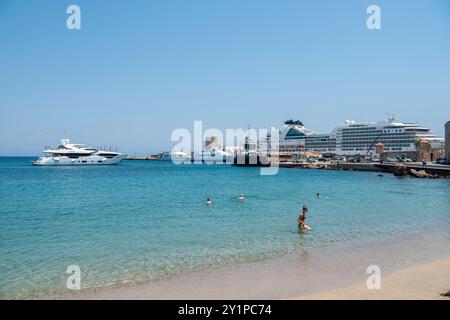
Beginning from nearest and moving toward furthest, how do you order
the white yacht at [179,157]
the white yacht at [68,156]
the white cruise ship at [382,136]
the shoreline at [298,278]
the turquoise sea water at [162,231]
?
the shoreline at [298,278], the turquoise sea water at [162,231], the white yacht at [68,156], the white cruise ship at [382,136], the white yacht at [179,157]

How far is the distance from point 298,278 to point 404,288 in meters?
2.24

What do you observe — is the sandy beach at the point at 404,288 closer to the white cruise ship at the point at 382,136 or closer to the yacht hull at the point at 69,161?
the yacht hull at the point at 69,161

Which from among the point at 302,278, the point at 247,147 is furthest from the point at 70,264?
the point at 247,147

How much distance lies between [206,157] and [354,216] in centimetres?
11597

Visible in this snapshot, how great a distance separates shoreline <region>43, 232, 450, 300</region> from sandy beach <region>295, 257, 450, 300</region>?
2cm

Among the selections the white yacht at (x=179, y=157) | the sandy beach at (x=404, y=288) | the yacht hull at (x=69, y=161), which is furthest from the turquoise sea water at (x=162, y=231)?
the white yacht at (x=179, y=157)

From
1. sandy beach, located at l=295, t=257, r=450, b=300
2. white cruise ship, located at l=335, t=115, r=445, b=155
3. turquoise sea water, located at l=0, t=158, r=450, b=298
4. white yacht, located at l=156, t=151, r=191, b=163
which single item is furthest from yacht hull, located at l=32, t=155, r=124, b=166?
sandy beach, located at l=295, t=257, r=450, b=300

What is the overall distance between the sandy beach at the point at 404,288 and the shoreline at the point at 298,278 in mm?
19

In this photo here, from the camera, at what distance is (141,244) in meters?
12.5

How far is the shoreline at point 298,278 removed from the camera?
7792mm

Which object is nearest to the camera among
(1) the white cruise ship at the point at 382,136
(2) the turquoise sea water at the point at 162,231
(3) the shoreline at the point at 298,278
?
(3) the shoreline at the point at 298,278
